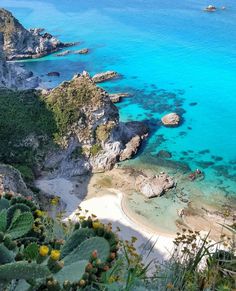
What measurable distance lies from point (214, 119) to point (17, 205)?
4622 cm

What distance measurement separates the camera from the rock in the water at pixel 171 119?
4841cm

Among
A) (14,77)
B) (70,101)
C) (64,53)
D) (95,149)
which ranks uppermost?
(70,101)

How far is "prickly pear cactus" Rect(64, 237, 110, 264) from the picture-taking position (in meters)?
7.34

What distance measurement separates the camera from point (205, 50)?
7838 centimetres

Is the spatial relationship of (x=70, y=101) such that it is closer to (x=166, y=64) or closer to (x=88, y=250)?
(x=166, y=64)

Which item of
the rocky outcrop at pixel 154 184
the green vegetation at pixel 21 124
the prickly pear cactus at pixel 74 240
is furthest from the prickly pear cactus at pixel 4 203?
the green vegetation at pixel 21 124

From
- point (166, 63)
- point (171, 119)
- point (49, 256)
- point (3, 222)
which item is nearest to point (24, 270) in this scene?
point (49, 256)

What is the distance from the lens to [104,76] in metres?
63.6

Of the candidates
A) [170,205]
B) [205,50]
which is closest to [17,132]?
[170,205]

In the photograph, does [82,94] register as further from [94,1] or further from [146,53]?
[94,1]

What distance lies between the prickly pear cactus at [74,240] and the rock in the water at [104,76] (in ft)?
183

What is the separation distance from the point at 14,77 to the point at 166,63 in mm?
28148

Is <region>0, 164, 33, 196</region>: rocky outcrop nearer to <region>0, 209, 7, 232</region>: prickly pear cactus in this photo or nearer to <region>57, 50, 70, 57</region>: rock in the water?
<region>0, 209, 7, 232</region>: prickly pear cactus

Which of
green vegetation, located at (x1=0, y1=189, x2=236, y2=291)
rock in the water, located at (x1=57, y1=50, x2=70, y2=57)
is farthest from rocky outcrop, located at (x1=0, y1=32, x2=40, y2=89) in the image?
green vegetation, located at (x1=0, y1=189, x2=236, y2=291)
